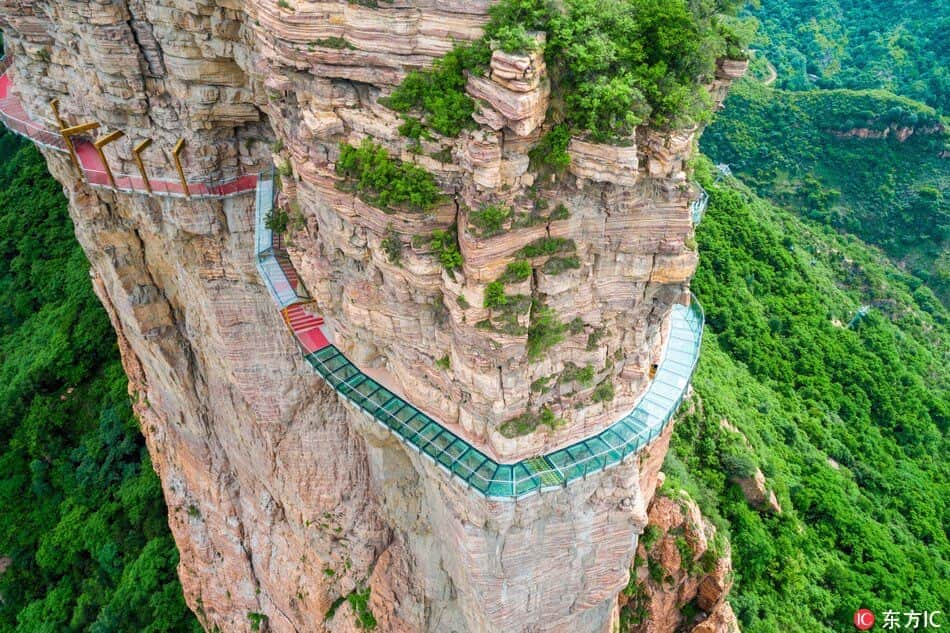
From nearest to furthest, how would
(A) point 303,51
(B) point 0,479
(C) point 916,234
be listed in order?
(A) point 303,51 < (B) point 0,479 < (C) point 916,234

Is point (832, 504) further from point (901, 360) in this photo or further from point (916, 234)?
point (916, 234)

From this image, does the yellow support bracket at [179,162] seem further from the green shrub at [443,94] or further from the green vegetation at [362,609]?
the green vegetation at [362,609]

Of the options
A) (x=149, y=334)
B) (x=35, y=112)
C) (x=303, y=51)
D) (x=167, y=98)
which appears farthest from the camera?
(x=149, y=334)

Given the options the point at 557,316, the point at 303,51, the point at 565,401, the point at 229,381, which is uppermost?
the point at 303,51

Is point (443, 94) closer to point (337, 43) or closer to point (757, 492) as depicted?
point (337, 43)

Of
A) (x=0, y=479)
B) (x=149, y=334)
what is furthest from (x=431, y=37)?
(x=0, y=479)

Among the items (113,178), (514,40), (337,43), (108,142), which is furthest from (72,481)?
(514,40)

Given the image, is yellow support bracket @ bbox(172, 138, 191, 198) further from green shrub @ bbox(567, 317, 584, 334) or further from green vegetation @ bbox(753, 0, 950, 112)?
green vegetation @ bbox(753, 0, 950, 112)
